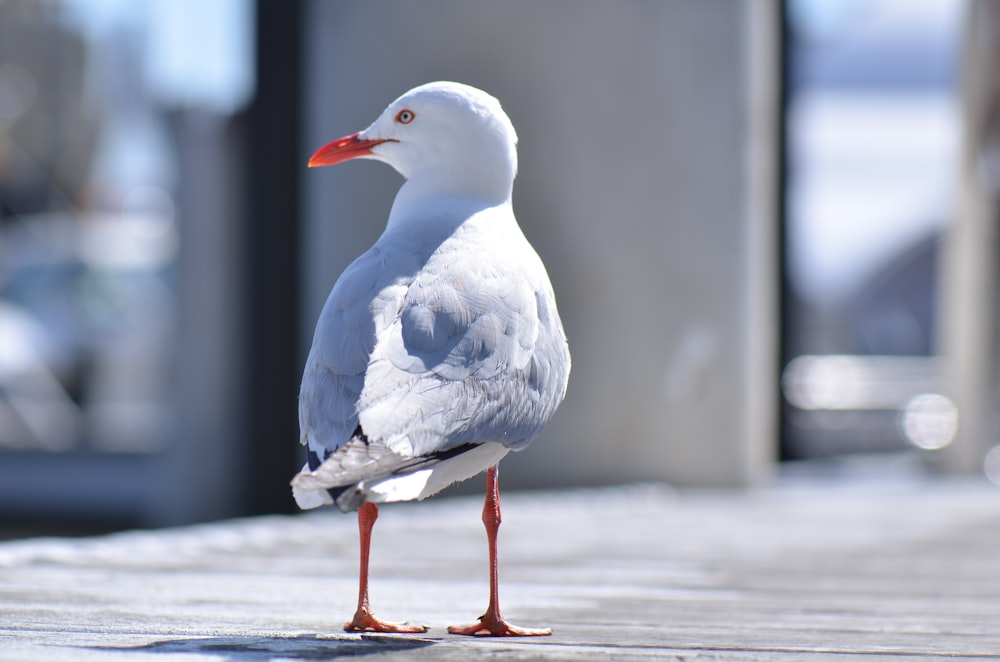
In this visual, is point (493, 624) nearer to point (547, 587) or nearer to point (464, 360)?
point (464, 360)

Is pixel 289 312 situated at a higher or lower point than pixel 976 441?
higher

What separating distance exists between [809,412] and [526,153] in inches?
296

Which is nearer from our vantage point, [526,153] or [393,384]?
[393,384]

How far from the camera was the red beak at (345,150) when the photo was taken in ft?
8.68

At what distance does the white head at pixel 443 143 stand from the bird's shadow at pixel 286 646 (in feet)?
2.69

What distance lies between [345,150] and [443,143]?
0.19m

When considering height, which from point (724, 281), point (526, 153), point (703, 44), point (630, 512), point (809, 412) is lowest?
point (809, 412)

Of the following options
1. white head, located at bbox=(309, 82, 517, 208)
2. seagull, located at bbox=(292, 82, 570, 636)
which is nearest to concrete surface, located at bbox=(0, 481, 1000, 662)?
seagull, located at bbox=(292, 82, 570, 636)

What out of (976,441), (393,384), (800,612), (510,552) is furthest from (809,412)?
(393,384)

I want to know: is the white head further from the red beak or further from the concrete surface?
the concrete surface

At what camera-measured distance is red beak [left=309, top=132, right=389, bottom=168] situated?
8.68 ft

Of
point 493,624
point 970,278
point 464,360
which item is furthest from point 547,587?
point 970,278

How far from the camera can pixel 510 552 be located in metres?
4.34

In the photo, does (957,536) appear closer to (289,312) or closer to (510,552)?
(510,552)
